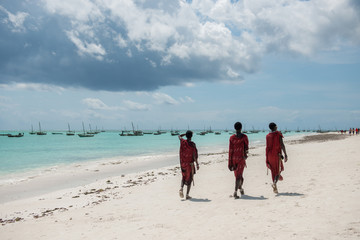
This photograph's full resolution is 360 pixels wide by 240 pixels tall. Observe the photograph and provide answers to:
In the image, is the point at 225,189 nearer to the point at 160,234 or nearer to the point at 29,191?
the point at 160,234

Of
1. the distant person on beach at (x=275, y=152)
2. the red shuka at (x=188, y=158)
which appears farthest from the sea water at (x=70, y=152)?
the distant person on beach at (x=275, y=152)

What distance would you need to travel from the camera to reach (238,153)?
24.4 feet

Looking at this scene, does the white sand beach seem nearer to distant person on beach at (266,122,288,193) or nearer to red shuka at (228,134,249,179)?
distant person on beach at (266,122,288,193)

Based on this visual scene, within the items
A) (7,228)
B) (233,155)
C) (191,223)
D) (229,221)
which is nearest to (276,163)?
(233,155)

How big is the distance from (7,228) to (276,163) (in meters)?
7.41

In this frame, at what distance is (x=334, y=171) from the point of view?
1001 cm

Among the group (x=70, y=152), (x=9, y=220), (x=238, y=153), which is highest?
(x=238, y=153)

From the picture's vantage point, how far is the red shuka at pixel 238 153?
738cm

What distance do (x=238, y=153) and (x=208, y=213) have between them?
203 centimetres

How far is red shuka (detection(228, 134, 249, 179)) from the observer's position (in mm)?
7379

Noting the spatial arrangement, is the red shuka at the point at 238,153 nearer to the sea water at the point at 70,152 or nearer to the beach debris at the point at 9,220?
the beach debris at the point at 9,220

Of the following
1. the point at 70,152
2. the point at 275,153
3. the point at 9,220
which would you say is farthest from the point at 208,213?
the point at 70,152

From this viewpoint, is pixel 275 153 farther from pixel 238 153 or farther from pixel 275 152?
pixel 238 153

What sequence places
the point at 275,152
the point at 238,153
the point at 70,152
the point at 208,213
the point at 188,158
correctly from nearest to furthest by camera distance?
the point at 208,213
the point at 238,153
the point at 275,152
the point at 188,158
the point at 70,152
